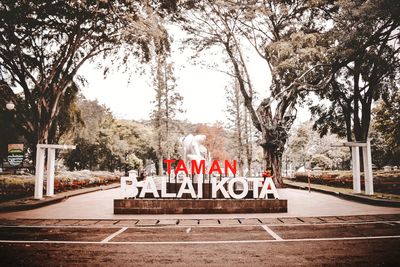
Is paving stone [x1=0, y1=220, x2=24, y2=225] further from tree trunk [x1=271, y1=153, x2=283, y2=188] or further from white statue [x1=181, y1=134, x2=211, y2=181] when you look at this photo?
tree trunk [x1=271, y1=153, x2=283, y2=188]

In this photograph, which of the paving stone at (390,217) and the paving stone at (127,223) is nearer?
the paving stone at (127,223)

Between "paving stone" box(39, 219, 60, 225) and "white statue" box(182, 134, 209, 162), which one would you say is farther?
"white statue" box(182, 134, 209, 162)

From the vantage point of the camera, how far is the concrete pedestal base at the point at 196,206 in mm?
12883

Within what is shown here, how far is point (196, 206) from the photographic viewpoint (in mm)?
13070

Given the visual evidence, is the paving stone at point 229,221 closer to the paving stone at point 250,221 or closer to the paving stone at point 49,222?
the paving stone at point 250,221

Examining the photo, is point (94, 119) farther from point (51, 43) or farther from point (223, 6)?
point (223, 6)

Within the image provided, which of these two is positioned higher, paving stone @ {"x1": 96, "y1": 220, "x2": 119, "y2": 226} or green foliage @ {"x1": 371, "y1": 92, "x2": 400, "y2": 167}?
green foliage @ {"x1": 371, "y1": 92, "x2": 400, "y2": 167}

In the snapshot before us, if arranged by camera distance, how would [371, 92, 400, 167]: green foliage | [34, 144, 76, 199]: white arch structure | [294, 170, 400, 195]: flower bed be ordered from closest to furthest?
[34, 144, 76, 199]: white arch structure, [294, 170, 400, 195]: flower bed, [371, 92, 400, 167]: green foliage

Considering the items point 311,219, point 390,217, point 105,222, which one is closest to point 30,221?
point 105,222

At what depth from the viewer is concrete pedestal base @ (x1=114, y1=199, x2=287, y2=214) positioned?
12.9 metres

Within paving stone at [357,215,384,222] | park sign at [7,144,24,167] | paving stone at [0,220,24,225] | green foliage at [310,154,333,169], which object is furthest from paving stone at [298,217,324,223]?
green foliage at [310,154,333,169]

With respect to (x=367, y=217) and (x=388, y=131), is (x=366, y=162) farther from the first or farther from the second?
(x=388, y=131)

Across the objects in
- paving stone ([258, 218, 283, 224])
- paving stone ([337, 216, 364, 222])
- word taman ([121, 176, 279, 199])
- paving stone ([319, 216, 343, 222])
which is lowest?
paving stone ([258, 218, 283, 224])

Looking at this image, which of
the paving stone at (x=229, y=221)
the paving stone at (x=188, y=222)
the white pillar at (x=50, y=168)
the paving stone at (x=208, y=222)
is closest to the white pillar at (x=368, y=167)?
the paving stone at (x=229, y=221)
